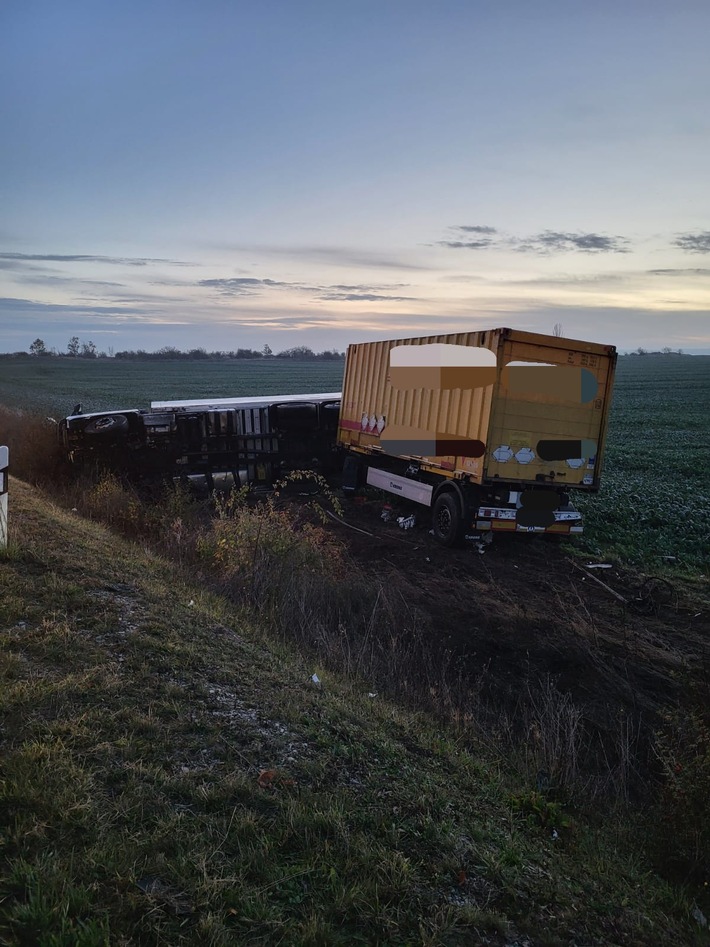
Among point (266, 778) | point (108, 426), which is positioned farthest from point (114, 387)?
point (266, 778)

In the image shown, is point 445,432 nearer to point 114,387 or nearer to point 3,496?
point 3,496

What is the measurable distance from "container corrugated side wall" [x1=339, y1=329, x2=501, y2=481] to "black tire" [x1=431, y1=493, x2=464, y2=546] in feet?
1.84

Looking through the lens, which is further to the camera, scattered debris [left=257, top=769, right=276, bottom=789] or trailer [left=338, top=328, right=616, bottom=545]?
trailer [left=338, top=328, right=616, bottom=545]

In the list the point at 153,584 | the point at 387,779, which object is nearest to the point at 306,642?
the point at 153,584

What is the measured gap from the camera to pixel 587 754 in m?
4.88

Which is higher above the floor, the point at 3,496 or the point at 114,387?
the point at 114,387

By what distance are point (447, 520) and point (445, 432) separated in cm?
157

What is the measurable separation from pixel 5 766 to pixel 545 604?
273 inches

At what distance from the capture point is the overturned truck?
1020cm

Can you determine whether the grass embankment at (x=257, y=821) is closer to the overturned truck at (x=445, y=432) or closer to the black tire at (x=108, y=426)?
the overturned truck at (x=445, y=432)

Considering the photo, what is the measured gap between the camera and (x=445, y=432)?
439 inches

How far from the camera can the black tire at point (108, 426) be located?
13.2 metres

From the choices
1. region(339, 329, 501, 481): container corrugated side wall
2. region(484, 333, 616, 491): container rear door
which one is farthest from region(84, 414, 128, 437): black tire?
region(484, 333, 616, 491): container rear door

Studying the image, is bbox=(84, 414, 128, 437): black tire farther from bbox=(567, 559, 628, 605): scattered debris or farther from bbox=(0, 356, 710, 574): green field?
bbox=(0, 356, 710, 574): green field
